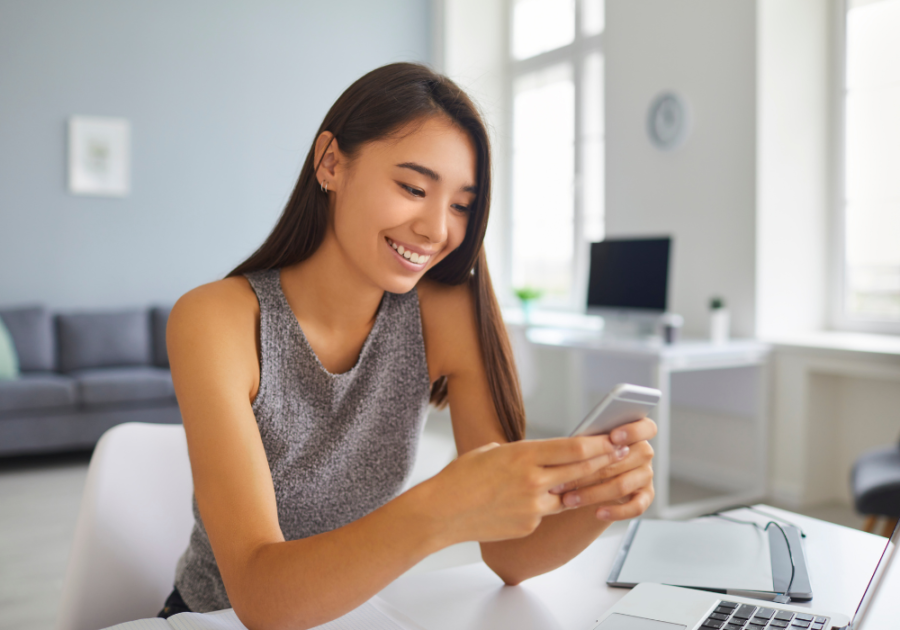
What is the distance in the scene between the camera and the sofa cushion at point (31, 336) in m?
4.32

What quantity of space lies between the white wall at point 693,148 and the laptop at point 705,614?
2.96 m

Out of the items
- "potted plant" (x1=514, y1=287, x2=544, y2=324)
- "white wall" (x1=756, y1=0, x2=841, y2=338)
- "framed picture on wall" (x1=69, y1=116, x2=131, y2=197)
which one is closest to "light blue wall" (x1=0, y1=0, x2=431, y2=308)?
"framed picture on wall" (x1=69, y1=116, x2=131, y2=197)

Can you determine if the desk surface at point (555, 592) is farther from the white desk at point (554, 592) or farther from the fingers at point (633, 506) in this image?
the fingers at point (633, 506)

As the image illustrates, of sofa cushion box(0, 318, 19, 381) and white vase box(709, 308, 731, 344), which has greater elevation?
white vase box(709, 308, 731, 344)

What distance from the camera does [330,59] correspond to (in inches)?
222

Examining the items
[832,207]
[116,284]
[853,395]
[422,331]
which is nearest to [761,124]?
[832,207]

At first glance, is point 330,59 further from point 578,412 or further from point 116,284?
point 578,412

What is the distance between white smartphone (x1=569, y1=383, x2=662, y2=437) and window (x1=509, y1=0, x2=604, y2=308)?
4.16m

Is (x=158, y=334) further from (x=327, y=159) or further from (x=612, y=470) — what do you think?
(x=612, y=470)

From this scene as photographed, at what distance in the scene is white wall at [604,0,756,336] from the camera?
11.4ft

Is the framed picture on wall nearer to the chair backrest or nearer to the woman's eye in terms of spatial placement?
the chair backrest

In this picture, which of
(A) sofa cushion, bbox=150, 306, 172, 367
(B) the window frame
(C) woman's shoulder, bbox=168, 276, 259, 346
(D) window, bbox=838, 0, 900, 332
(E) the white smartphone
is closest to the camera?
(E) the white smartphone

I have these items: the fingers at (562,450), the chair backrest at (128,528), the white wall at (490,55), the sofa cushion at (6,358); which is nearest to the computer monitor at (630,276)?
the white wall at (490,55)

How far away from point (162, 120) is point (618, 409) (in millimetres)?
5103
